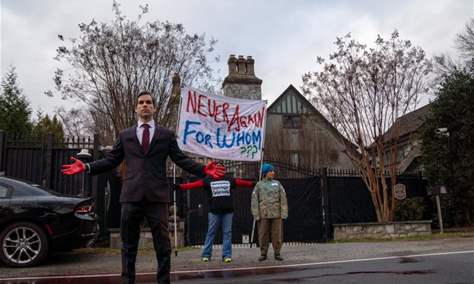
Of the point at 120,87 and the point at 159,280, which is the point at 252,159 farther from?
A: the point at 120,87

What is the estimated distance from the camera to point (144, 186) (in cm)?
395

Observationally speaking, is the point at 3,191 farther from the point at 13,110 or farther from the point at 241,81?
the point at 241,81

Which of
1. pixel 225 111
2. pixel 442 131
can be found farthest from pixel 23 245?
pixel 442 131

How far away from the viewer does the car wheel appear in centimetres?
720

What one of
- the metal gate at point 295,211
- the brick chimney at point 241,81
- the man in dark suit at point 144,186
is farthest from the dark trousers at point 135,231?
the brick chimney at point 241,81

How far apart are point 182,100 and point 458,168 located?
12.1 metres

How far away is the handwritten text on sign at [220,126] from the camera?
27.1 feet

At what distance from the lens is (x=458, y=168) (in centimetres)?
1580

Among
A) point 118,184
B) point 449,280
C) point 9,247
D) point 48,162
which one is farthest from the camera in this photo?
point 118,184

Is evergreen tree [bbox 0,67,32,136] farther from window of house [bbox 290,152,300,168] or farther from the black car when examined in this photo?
window of house [bbox 290,152,300,168]

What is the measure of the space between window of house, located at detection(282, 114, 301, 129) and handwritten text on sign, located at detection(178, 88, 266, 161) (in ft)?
79.0

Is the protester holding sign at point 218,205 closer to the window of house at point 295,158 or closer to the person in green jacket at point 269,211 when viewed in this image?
the person in green jacket at point 269,211

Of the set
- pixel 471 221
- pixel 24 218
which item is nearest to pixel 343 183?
pixel 471 221

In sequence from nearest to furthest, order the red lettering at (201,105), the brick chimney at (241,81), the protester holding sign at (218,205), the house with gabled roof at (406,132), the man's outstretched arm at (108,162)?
1. the man's outstretched arm at (108,162)
2. the protester holding sign at (218,205)
3. the red lettering at (201,105)
4. the house with gabled roof at (406,132)
5. the brick chimney at (241,81)
